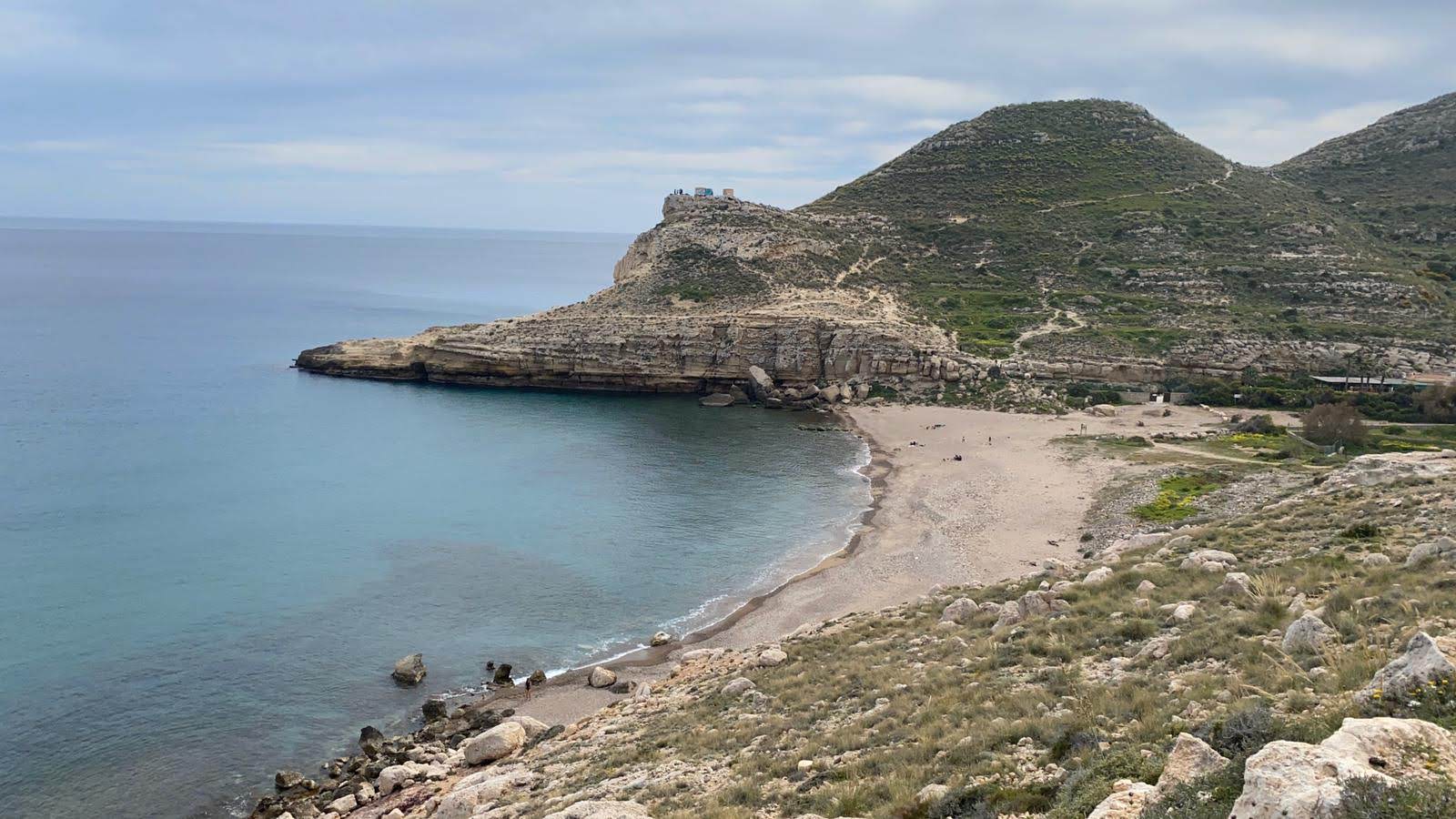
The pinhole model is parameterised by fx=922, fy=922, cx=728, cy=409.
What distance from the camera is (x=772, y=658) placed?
21.6 m

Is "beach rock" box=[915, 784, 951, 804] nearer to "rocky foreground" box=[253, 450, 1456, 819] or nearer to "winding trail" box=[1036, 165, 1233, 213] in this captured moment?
"rocky foreground" box=[253, 450, 1456, 819]

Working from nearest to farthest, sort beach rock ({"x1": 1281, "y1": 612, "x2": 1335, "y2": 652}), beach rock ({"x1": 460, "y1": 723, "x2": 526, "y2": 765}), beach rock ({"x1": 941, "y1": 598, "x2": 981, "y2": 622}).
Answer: beach rock ({"x1": 1281, "y1": 612, "x2": 1335, "y2": 652})
beach rock ({"x1": 941, "y1": 598, "x2": 981, "y2": 622})
beach rock ({"x1": 460, "y1": 723, "x2": 526, "y2": 765})

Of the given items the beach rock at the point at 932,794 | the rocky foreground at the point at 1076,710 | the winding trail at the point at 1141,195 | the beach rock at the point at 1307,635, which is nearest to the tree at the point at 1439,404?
the rocky foreground at the point at 1076,710

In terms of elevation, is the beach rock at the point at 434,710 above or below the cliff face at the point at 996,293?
below

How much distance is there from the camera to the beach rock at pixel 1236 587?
16114 mm

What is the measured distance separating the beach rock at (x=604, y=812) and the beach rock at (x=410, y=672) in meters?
16.5

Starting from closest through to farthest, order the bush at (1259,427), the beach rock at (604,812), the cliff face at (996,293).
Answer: the beach rock at (604,812) → the bush at (1259,427) → the cliff face at (996,293)

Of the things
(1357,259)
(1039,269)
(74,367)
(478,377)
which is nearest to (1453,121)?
(1357,259)

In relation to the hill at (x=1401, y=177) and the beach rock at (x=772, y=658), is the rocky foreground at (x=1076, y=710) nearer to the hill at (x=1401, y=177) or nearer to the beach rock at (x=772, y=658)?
the beach rock at (x=772, y=658)

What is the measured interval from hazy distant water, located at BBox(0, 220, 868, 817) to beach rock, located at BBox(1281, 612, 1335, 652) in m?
21.0

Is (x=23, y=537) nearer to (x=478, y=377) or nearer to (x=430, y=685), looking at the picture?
(x=430, y=685)

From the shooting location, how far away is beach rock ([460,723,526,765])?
21.0 m

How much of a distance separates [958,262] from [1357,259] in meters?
31.6

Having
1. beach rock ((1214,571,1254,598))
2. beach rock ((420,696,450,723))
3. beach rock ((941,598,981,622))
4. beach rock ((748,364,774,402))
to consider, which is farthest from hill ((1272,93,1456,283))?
beach rock ((420,696,450,723))
